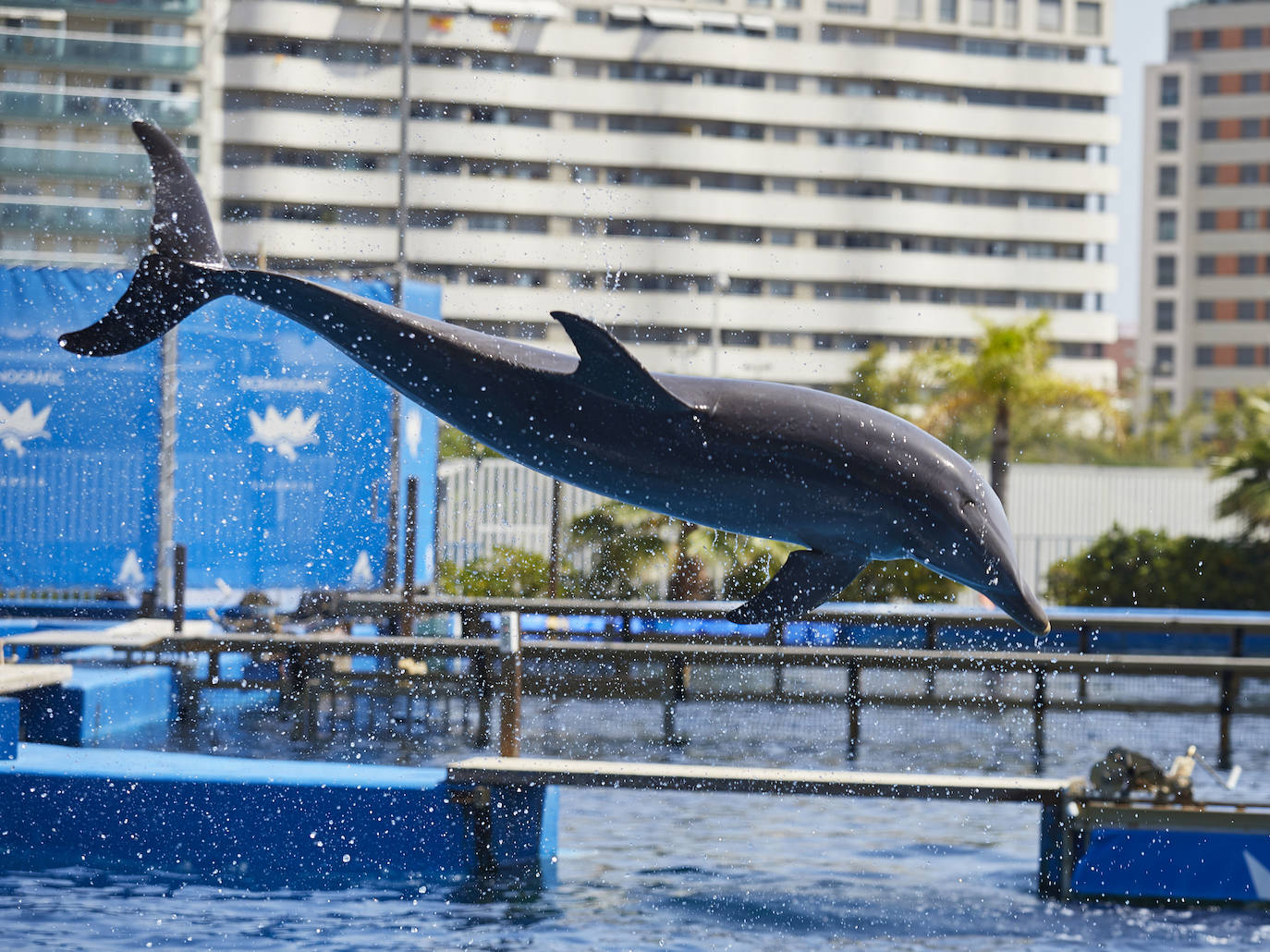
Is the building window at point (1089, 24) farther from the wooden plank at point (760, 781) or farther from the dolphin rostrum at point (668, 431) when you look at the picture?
the dolphin rostrum at point (668, 431)

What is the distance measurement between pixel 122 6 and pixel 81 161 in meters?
10.3

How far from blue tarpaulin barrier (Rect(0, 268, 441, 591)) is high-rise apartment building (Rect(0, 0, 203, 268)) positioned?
59.1ft

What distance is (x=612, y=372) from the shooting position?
512cm

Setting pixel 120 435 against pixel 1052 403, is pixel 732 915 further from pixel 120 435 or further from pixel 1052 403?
pixel 1052 403

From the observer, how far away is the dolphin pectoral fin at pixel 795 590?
17.7ft

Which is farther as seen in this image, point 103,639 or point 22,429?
point 22,429

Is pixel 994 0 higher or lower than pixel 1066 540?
higher

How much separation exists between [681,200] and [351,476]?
49.7m

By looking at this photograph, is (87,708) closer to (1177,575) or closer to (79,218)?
(1177,575)

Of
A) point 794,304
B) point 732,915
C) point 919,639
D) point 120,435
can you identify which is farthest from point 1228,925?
point 794,304

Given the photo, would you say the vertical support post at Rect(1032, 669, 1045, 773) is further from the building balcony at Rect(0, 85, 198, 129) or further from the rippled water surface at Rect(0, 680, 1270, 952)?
the building balcony at Rect(0, 85, 198, 129)

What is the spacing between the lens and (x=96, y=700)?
535 inches

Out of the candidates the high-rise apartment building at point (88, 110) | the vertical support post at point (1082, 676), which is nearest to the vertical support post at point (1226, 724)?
the vertical support post at point (1082, 676)

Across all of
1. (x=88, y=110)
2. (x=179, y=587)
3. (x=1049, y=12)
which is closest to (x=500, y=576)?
(x=179, y=587)
